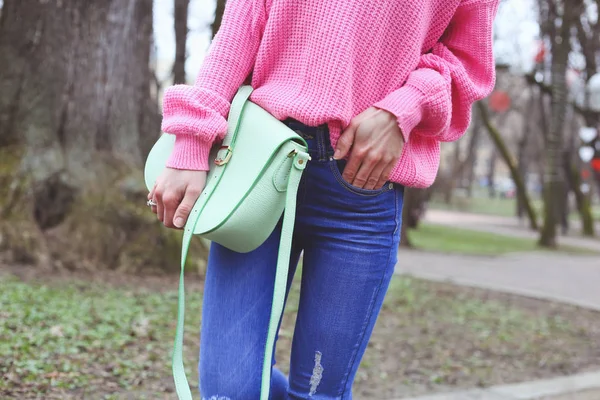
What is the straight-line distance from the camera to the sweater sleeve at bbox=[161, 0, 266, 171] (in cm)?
157

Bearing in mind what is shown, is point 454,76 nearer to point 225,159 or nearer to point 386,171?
point 386,171

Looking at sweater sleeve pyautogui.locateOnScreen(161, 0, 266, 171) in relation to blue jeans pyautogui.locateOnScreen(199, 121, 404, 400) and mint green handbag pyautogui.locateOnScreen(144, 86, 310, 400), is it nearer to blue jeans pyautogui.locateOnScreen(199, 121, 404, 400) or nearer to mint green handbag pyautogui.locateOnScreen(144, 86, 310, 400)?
mint green handbag pyautogui.locateOnScreen(144, 86, 310, 400)

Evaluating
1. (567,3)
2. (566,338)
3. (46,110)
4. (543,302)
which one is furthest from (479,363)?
(567,3)

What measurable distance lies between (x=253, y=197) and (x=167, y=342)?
2.86 m

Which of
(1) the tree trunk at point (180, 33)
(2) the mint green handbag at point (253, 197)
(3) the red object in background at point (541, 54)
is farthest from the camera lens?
(3) the red object in background at point (541, 54)

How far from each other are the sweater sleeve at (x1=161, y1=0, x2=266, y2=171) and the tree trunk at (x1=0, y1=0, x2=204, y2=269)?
447cm

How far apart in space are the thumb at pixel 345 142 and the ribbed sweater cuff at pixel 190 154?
29 cm

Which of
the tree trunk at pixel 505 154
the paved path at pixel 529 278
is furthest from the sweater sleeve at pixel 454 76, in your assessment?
the tree trunk at pixel 505 154

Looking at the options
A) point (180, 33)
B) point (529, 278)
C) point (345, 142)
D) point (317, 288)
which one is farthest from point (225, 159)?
point (529, 278)

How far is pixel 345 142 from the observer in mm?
1573

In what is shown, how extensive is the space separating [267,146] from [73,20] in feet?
16.2

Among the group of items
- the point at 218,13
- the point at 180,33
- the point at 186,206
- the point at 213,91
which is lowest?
the point at 186,206

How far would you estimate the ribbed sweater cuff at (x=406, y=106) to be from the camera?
1.57 meters

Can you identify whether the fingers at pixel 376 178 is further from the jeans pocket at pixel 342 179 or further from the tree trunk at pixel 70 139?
the tree trunk at pixel 70 139
